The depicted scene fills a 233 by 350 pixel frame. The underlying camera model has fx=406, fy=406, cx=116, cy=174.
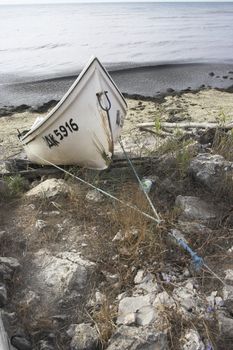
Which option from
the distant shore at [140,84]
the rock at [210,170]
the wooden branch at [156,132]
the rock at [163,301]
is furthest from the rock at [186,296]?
the distant shore at [140,84]

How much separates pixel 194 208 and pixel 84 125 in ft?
6.05

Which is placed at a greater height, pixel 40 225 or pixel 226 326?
pixel 40 225

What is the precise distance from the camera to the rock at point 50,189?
462 centimetres

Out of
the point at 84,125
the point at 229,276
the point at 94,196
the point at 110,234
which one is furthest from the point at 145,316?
the point at 84,125

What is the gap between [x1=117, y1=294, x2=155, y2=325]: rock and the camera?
297cm

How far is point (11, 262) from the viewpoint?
3592mm

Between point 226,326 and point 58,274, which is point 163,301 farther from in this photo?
point 58,274

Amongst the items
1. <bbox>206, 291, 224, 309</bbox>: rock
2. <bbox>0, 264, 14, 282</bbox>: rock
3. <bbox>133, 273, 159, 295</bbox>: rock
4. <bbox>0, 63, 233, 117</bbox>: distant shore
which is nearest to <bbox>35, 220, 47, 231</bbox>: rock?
<bbox>0, 264, 14, 282</bbox>: rock

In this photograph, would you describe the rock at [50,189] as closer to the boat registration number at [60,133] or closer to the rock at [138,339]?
the boat registration number at [60,133]

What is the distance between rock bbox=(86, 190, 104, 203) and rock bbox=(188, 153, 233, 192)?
110 centimetres

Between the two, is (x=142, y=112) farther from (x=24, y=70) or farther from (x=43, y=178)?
(x=24, y=70)

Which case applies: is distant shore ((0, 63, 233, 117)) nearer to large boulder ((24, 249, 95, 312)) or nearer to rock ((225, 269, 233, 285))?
large boulder ((24, 249, 95, 312))

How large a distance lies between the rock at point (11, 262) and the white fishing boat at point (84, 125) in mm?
1966

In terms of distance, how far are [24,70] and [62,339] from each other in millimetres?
12643
